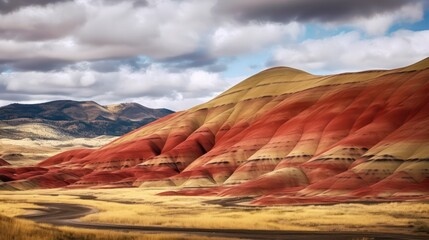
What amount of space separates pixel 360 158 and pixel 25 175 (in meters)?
128

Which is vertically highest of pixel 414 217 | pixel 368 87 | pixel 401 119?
pixel 368 87

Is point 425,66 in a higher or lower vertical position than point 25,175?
higher

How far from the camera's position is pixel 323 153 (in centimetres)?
13662

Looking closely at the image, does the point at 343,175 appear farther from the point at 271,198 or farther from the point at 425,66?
the point at 425,66

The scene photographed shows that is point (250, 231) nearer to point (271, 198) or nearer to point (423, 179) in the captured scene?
point (271, 198)

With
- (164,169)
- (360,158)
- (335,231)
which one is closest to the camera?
(335,231)

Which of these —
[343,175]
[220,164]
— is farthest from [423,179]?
[220,164]

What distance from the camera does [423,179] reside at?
104312mm

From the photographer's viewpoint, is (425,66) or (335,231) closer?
(335,231)

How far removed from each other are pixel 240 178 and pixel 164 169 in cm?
4685

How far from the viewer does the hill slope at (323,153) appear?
110 meters

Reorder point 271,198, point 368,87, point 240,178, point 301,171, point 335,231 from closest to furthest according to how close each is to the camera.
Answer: point 335,231, point 271,198, point 301,171, point 240,178, point 368,87

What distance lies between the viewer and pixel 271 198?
336ft

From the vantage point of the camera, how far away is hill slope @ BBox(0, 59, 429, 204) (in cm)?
11019
